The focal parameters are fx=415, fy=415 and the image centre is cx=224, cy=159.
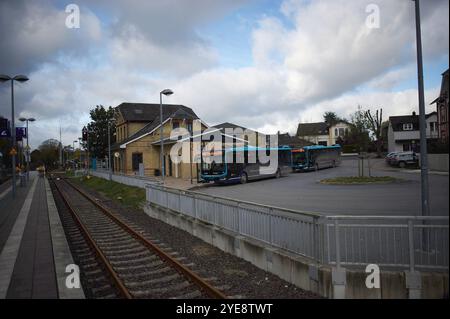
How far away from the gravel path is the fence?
2.10ft

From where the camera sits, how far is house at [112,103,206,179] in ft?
145

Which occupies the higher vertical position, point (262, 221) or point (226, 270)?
point (262, 221)

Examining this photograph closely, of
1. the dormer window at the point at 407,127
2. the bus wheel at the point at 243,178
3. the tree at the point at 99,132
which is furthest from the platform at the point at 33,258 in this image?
the dormer window at the point at 407,127

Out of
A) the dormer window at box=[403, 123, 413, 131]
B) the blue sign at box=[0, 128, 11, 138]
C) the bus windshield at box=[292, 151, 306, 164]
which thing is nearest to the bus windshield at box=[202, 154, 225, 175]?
the bus windshield at box=[292, 151, 306, 164]

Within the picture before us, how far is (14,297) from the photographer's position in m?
7.14

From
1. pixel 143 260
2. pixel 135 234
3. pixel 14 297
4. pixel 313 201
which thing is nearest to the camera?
pixel 14 297

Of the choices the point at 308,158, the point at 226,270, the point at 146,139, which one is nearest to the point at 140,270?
the point at 226,270

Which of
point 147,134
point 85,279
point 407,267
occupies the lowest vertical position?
point 85,279

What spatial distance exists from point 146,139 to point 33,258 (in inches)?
1544

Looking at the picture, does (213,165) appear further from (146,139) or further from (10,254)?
(10,254)

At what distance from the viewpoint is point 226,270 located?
874 centimetres
